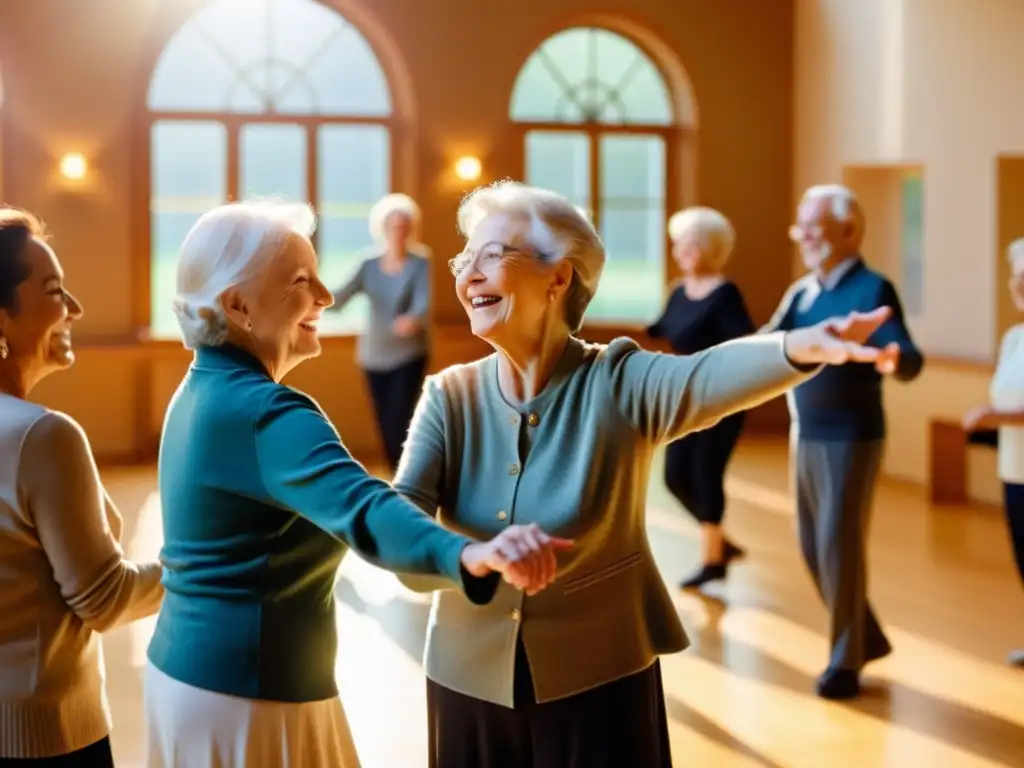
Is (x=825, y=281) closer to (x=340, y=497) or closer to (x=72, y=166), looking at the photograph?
(x=340, y=497)

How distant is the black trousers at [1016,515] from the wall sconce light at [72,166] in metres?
6.78

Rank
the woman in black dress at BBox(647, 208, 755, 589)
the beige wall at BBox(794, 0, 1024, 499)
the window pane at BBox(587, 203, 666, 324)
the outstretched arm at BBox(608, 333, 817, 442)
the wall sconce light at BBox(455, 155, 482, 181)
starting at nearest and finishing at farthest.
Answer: the outstretched arm at BBox(608, 333, 817, 442), the woman in black dress at BBox(647, 208, 755, 589), the beige wall at BBox(794, 0, 1024, 499), the wall sconce light at BBox(455, 155, 482, 181), the window pane at BBox(587, 203, 666, 324)

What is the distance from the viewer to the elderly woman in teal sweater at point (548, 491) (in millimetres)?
2350

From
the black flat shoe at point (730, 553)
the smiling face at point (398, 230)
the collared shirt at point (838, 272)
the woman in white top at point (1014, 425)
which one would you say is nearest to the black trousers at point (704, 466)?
the black flat shoe at point (730, 553)

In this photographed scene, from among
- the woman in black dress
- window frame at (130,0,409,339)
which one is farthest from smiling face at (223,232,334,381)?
window frame at (130,0,409,339)

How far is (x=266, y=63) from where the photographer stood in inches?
406

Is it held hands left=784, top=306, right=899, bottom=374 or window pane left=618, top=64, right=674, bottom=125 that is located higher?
window pane left=618, top=64, right=674, bottom=125

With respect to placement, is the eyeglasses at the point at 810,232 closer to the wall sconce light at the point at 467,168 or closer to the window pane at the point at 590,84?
the wall sconce light at the point at 467,168

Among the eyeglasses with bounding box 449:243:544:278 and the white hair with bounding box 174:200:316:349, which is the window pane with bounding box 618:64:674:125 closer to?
the eyeglasses with bounding box 449:243:544:278

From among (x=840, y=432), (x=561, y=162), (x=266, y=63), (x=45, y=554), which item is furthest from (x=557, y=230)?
(x=561, y=162)

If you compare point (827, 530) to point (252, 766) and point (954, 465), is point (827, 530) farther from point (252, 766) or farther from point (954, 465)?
point (954, 465)

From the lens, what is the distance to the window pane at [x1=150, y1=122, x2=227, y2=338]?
10.2 metres

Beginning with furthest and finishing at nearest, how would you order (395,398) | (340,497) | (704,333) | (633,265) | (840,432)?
(633,265), (395,398), (704,333), (840,432), (340,497)

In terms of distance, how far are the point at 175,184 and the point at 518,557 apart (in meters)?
9.06
